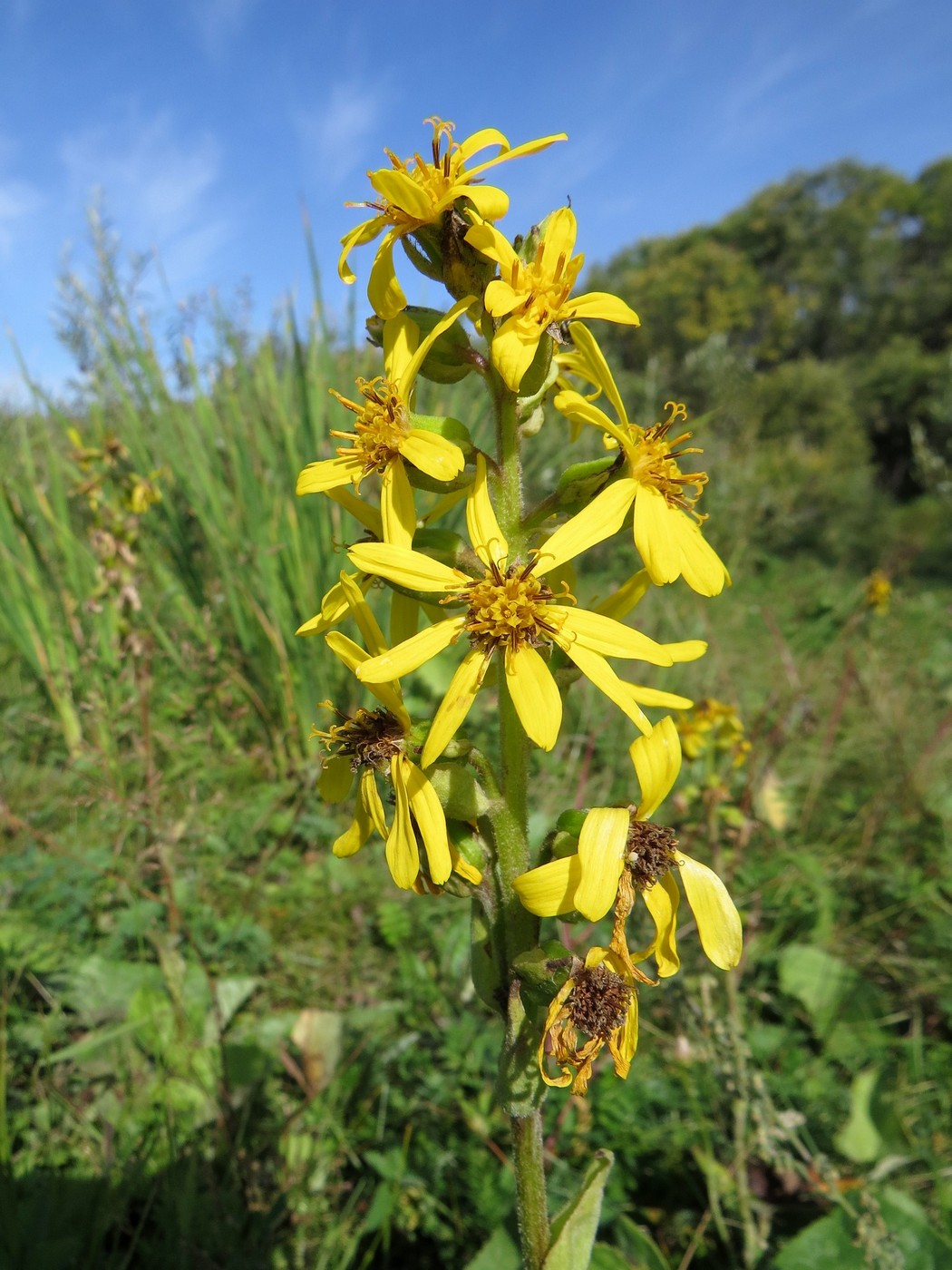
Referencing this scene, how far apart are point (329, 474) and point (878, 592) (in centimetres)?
589

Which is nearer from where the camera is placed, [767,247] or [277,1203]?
[277,1203]

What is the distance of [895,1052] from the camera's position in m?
2.51

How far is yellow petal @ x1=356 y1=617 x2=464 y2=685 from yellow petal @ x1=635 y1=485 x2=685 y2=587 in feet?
1.02

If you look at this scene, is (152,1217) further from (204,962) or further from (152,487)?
(152,487)

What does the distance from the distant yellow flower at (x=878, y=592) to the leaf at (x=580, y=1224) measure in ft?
18.5

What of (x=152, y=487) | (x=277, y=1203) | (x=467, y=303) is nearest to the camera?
Answer: (x=467, y=303)

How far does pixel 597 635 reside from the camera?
3.81ft

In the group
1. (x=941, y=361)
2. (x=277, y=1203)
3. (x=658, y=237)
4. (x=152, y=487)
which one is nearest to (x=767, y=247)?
(x=658, y=237)

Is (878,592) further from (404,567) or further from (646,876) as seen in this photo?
(404,567)

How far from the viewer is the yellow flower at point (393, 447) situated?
1.21 meters

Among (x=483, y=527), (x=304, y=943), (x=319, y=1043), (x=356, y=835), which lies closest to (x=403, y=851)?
(x=356, y=835)

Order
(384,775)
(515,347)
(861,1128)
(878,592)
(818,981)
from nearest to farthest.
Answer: (515,347) < (384,775) < (861,1128) < (818,981) < (878,592)

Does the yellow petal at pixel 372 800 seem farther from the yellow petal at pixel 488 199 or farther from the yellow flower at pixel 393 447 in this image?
the yellow petal at pixel 488 199

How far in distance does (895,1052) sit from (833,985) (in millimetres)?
257
